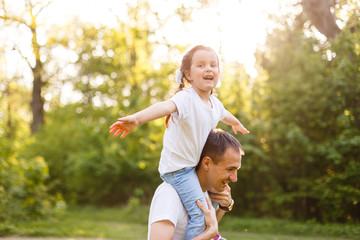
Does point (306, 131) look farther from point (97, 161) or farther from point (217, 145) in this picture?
point (217, 145)

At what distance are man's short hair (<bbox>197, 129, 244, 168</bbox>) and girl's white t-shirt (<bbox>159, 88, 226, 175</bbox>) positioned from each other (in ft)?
0.13

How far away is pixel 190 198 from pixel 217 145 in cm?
44

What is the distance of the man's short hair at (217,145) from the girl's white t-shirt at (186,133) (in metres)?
0.04

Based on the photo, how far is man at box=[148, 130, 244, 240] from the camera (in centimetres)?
274

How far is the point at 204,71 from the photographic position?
10.1ft

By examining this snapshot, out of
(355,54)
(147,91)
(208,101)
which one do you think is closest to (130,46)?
(147,91)

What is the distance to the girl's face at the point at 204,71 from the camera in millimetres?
3080

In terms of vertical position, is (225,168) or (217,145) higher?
(217,145)

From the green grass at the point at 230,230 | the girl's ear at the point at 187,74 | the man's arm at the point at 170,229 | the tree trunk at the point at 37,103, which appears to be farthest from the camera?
the tree trunk at the point at 37,103

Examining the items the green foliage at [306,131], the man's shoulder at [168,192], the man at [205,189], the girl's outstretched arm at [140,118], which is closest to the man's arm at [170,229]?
the man at [205,189]

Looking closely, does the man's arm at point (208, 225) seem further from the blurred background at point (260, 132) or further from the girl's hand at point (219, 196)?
the blurred background at point (260, 132)

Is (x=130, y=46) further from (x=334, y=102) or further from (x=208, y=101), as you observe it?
(x=208, y=101)

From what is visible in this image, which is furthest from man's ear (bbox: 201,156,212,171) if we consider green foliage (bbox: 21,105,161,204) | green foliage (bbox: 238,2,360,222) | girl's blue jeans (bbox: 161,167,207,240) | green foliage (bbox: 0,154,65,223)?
green foliage (bbox: 21,105,161,204)

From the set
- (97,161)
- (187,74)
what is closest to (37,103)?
(97,161)
